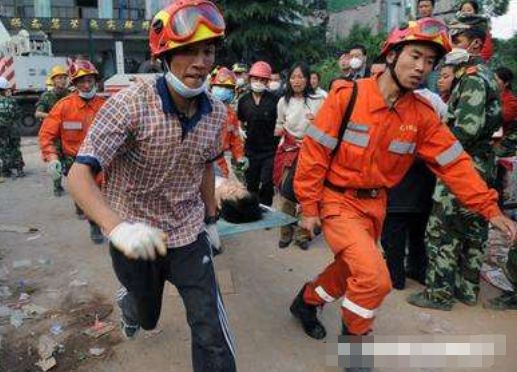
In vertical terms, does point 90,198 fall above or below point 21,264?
above

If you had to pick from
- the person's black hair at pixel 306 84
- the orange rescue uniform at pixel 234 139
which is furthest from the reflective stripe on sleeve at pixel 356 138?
the orange rescue uniform at pixel 234 139

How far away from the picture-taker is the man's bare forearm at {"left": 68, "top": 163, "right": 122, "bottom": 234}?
83.0 inches

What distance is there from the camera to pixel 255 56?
60.3 ft

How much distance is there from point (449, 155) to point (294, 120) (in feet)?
8.87

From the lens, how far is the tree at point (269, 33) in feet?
56.5

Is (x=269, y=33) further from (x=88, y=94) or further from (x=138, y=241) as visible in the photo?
(x=138, y=241)

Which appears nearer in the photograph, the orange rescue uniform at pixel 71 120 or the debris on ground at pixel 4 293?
the debris on ground at pixel 4 293

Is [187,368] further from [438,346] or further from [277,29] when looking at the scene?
[277,29]

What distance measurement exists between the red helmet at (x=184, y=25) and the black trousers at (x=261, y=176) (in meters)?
3.96

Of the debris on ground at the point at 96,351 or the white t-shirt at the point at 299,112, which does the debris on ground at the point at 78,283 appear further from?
the white t-shirt at the point at 299,112

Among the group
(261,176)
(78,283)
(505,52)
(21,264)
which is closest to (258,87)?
(261,176)

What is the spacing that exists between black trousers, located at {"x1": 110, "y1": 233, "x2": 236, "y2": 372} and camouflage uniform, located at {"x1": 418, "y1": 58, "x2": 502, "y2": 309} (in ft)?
6.80

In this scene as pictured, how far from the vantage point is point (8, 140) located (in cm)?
1055

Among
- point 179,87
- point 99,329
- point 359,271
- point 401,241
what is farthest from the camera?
point 401,241
